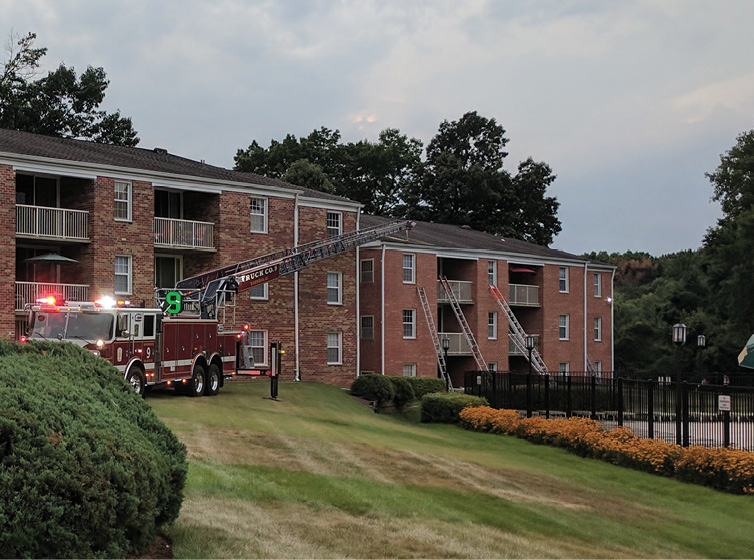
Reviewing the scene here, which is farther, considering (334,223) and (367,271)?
(367,271)

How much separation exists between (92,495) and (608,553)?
7.50m

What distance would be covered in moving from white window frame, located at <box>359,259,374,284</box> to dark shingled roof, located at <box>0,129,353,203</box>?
420cm

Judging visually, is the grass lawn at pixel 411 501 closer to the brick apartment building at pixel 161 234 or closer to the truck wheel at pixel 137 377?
the truck wheel at pixel 137 377

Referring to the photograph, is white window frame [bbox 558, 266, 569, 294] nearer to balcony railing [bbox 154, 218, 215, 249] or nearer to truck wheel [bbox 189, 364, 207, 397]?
balcony railing [bbox 154, 218, 215, 249]

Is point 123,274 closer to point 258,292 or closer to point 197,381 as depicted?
point 258,292

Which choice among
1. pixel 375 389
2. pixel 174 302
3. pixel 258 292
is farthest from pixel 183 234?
pixel 375 389

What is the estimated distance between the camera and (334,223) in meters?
42.2

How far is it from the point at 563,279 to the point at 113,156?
29.2 meters

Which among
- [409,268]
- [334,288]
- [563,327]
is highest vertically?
[409,268]

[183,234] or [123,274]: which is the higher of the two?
[183,234]

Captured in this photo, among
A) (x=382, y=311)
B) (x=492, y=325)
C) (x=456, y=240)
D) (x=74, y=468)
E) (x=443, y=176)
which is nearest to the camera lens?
(x=74, y=468)

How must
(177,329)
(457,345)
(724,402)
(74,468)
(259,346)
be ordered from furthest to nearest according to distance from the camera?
(457,345) < (259,346) < (177,329) < (724,402) < (74,468)

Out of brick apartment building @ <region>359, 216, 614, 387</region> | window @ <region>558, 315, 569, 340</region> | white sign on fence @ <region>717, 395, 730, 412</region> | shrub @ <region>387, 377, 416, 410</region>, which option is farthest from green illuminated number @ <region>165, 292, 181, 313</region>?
window @ <region>558, 315, 569, 340</region>

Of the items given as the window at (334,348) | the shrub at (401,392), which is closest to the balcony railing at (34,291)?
the window at (334,348)
